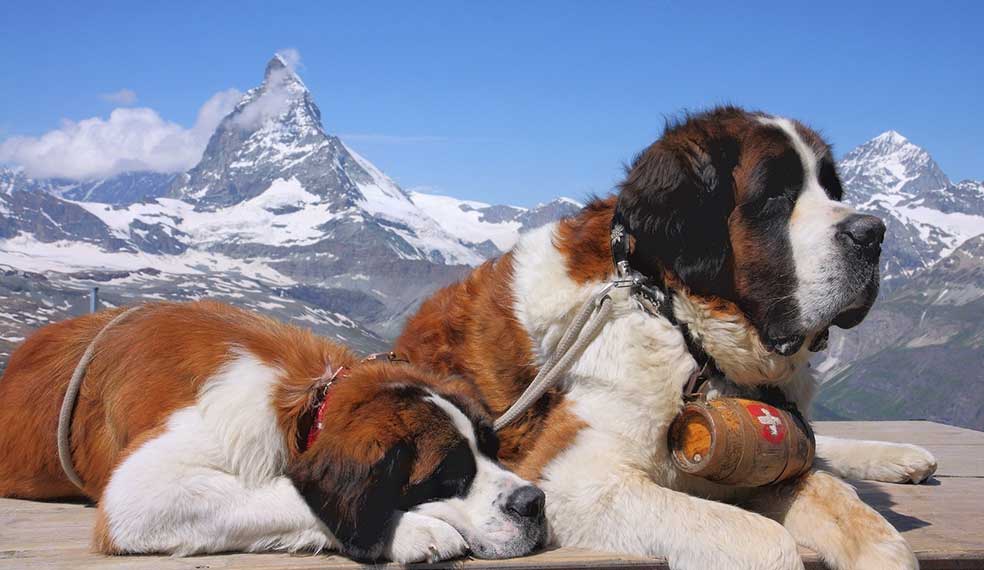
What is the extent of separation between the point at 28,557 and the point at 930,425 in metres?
7.55

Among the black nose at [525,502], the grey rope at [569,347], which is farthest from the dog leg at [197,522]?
the grey rope at [569,347]

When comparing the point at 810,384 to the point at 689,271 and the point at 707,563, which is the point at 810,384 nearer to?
the point at 689,271

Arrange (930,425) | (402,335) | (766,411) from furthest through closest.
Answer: (930,425) → (402,335) → (766,411)

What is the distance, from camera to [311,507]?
3.62 meters

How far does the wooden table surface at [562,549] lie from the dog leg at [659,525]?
96 mm

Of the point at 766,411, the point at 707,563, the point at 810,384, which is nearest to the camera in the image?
the point at 707,563

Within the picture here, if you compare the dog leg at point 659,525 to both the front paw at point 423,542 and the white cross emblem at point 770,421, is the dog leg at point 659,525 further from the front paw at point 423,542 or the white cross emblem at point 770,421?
the front paw at point 423,542

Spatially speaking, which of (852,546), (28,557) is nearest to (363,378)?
(28,557)

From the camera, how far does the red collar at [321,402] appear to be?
13.1 feet

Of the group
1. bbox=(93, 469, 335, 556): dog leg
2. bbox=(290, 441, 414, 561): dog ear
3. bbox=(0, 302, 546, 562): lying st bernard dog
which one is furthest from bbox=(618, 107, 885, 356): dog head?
bbox=(93, 469, 335, 556): dog leg

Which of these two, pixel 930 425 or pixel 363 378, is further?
pixel 930 425

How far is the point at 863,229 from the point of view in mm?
3998

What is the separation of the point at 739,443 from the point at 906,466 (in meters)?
2.19

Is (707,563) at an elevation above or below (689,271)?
below
